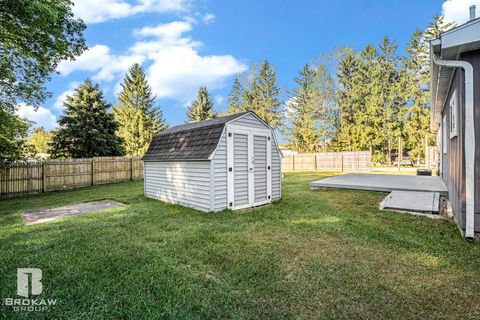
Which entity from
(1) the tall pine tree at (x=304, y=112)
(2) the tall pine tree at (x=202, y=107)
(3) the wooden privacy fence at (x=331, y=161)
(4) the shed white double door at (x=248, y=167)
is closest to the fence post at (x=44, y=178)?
(4) the shed white double door at (x=248, y=167)

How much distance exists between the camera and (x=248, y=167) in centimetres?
608

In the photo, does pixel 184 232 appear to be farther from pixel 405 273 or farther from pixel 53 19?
pixel 53 19

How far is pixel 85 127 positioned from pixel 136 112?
9.45m

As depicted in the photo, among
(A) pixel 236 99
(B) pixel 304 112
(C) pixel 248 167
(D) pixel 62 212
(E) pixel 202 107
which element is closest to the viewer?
(C) pixel 248 167

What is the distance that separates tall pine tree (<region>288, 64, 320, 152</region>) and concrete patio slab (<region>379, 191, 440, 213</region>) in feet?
66.6

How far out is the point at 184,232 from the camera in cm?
416

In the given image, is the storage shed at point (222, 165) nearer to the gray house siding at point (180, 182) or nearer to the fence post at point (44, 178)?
the gray house siding at point (180, 182)

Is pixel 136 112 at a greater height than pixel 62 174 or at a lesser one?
greater

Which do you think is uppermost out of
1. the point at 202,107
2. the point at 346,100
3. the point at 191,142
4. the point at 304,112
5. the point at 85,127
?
the point at 346,100

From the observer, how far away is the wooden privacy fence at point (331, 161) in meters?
19.3

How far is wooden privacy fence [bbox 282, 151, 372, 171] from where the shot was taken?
1933cm

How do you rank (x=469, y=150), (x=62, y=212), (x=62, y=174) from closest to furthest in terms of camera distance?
(x=469, y=150)
(x=62, y=212)
(x=62, y=174)

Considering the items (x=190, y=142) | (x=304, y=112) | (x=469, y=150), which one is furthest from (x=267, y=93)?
(x=469, y=150)

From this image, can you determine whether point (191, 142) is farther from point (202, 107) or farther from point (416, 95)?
→ point (416, 95)
